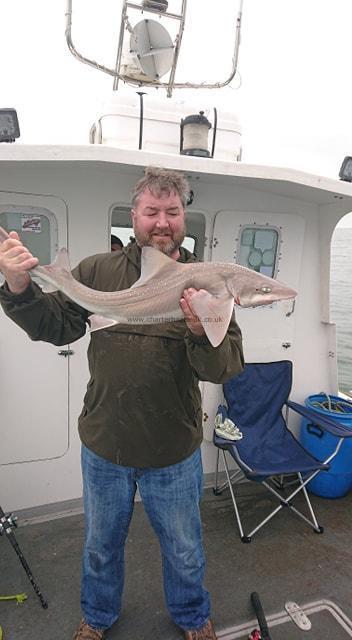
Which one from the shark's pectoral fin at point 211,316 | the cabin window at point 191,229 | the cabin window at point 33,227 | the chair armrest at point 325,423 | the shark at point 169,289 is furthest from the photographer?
the cabin window at point 191,229

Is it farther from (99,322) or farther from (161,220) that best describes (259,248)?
(99,322)

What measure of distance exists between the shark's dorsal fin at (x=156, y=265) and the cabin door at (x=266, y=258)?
2415mm

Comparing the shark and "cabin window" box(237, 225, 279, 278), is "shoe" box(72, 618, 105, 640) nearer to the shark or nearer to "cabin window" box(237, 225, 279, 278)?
the shark

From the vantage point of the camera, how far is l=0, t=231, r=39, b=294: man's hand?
1979 mm

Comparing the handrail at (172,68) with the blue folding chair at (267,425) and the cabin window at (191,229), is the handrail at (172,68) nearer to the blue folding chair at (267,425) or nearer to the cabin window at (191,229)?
the cabin window at (191,229)

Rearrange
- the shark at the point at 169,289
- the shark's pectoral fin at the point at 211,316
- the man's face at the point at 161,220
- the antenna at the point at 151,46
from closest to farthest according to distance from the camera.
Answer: the shark's pectoral fin at the point at 211,316 → the shark at the point at 169,289 → the man's face at the point at 161,220 → the antenna at the point at 151,46

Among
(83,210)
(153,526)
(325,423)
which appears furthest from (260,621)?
(83,210)

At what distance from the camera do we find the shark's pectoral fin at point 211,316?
189 cm

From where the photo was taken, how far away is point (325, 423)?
13.6ft

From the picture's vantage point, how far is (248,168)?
348 centimetres

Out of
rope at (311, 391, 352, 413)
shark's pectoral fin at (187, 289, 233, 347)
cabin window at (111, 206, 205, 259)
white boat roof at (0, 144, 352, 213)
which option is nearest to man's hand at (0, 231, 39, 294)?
shark's pectoral fin at (187, 289, 233, 347)

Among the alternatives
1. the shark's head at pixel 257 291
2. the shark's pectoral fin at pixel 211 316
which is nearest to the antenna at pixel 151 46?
the shark's head at pixel 257 291

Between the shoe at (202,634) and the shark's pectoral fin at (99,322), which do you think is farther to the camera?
the shoe at (202,634)

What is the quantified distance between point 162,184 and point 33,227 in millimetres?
1929
